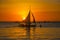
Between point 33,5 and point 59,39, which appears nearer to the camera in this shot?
point 59,39

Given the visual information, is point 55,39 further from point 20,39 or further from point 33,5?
point 33,5

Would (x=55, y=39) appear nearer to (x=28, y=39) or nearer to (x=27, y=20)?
(x=28, y=39)

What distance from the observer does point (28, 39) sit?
9211 millimetres

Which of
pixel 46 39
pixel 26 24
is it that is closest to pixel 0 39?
pixel 46 39

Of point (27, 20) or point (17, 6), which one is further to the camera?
point (17, 6)

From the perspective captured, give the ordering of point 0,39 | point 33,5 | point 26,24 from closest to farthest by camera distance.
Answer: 1. point 0,39
2. point 26,24
3. point 33,5

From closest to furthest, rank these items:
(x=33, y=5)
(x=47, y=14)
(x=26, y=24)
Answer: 1. (x=26, y=24)
2. (x=47, y=14)
3. (x=33, y=5)

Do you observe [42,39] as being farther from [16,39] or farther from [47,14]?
[47,14]

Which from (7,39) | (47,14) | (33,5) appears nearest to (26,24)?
(7,39)

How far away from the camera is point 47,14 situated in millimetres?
22578

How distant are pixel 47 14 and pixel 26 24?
26.1ft

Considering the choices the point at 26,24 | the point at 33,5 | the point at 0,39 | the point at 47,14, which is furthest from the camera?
the point at 33,5

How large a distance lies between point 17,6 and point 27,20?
417 inches

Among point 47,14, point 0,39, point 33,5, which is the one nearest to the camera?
point 0,39
